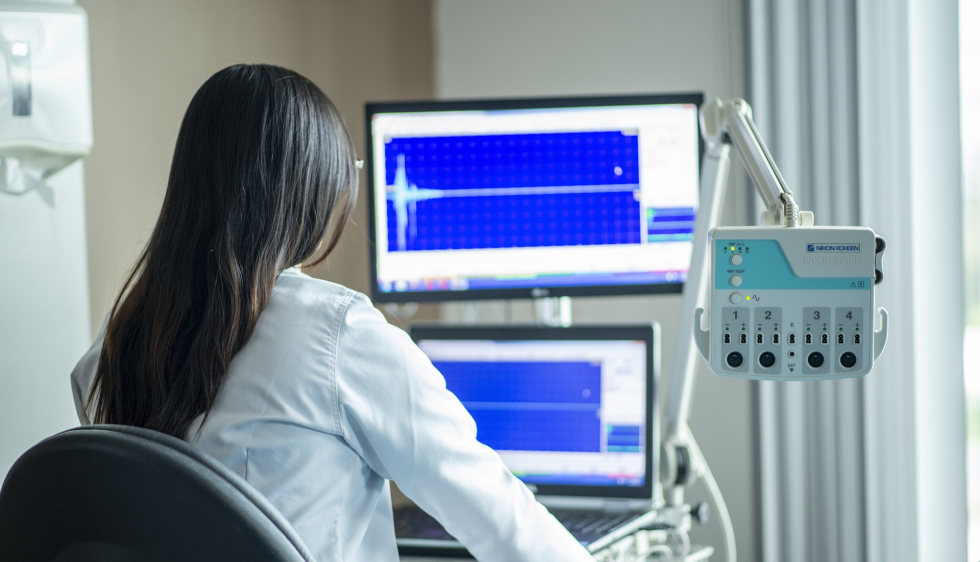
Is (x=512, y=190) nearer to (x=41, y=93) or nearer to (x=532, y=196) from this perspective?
(x=532, y=196)

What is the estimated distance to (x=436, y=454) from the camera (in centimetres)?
89

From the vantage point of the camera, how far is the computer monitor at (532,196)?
4.96 ft

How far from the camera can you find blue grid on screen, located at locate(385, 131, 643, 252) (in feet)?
4.98

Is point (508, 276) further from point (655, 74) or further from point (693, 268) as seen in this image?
point (655, 74)

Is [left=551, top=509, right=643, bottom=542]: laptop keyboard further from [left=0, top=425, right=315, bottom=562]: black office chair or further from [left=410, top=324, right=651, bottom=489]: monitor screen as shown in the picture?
[left=0, top=425, right=315, bottom=562]: black office chair

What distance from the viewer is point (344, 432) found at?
87cm

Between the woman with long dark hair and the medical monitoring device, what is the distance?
Result: 0.31 m

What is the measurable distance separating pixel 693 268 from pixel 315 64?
106cm

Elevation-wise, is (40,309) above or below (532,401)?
above

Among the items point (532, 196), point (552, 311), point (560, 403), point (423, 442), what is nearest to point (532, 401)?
point (560, 403)

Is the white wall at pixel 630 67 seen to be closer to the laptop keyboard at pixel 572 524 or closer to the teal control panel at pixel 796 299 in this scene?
the laptop keyboard at pixel 572 524

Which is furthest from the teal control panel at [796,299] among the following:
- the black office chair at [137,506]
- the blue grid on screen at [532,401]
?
the blue grid on screen at [532,401]

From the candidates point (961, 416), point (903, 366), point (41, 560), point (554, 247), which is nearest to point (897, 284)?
point (903, 366)

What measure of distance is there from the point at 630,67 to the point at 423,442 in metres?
1.35
